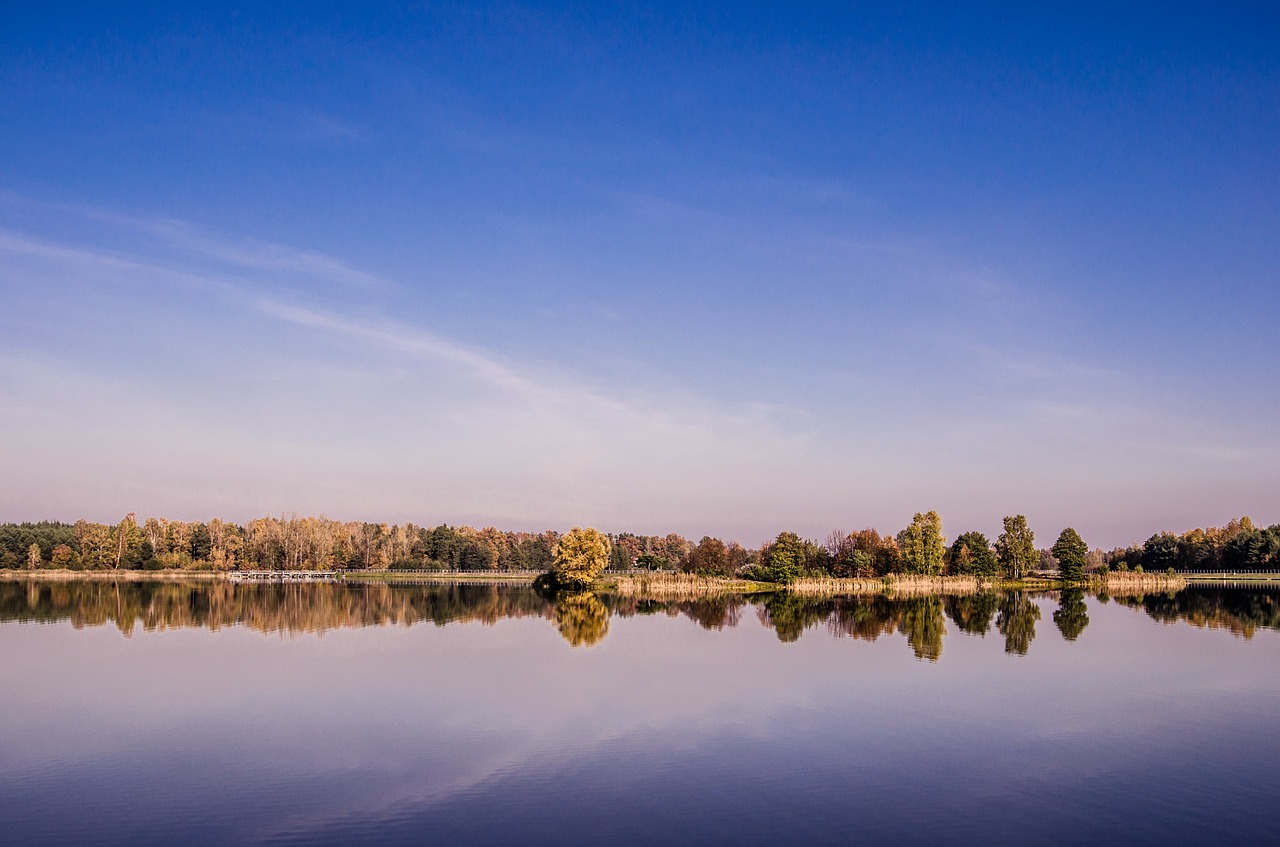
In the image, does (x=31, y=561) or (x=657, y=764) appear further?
(x=31, y=561)

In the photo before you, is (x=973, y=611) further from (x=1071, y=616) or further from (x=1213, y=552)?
(x=1213, y=552)

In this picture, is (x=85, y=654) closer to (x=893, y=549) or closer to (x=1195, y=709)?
(x=1195, y=709)

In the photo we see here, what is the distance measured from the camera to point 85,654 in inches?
1236

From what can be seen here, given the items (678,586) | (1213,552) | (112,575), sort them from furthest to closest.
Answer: (1213,552), (112,575), (678,586)

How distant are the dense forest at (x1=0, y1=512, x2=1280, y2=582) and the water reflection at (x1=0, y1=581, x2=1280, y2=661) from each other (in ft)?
71.5

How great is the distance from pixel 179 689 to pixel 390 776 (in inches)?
479

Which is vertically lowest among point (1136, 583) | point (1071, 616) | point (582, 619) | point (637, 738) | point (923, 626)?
point (1136, 583)

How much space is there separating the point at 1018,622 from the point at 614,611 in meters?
21.6

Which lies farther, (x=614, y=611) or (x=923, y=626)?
(x=614, y=611)

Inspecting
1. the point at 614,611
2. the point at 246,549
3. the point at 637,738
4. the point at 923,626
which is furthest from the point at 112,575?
the point at 637,738

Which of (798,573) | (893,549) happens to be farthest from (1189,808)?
(893,549)

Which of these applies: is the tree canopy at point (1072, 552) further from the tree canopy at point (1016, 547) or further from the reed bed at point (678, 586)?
the reed bed at point (678, 586)

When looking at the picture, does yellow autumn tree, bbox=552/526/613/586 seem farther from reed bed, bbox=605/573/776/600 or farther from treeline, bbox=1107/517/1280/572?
treeline, bbox=1107/517/1280/572

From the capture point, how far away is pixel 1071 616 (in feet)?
161
